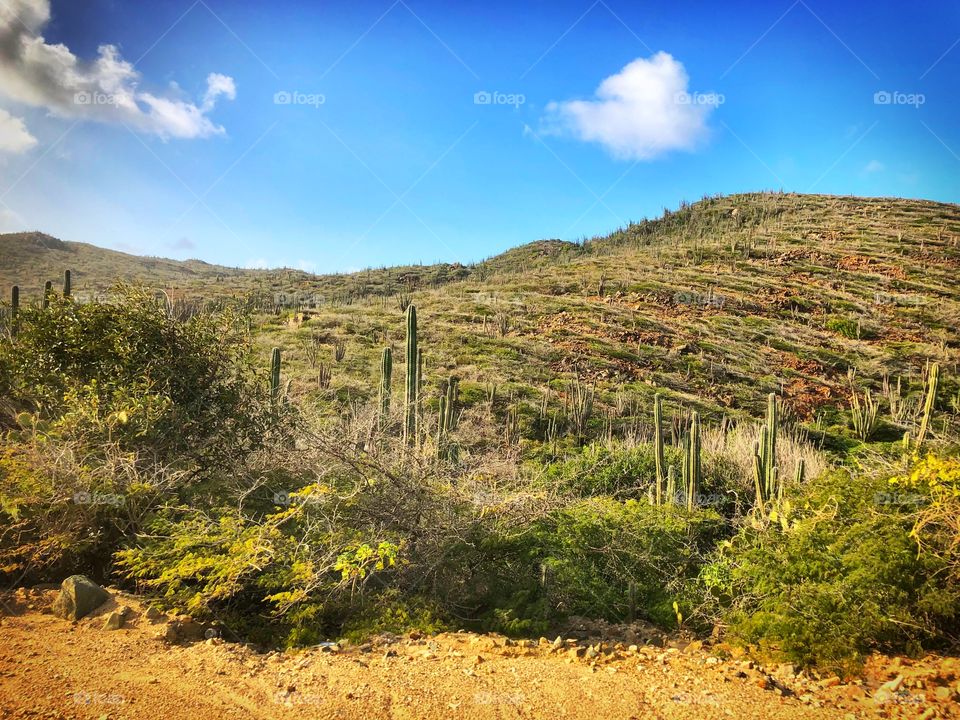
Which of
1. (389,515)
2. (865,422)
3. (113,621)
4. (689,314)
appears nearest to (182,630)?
(113,621)

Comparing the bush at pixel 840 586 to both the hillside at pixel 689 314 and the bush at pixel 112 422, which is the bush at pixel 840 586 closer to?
the bush at pixel 112 422

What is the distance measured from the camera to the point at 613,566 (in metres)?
6.61

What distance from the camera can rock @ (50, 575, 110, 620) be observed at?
14.1ft

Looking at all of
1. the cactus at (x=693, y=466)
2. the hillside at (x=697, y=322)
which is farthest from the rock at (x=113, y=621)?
the hillside at (x=697, y=322)

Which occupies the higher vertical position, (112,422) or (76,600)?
(112,422)

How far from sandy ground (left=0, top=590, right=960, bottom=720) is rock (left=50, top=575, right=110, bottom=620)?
0.12m

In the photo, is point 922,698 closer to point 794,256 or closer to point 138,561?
point 138,561

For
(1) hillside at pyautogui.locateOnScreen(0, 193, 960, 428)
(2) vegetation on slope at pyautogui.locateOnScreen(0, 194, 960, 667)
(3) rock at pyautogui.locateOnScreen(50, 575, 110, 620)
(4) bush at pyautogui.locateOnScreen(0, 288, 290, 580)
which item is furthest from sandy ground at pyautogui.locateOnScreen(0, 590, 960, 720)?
(1) hillside at pyautogui.locateOnScreen(0, 193, 960, 428)

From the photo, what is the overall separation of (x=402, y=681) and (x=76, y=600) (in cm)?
293

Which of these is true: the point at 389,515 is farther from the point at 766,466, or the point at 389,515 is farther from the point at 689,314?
the point at 689,314

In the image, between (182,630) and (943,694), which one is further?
(182,630)

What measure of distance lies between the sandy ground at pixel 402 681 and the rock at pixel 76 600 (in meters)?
0.12

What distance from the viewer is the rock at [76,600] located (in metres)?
4.31

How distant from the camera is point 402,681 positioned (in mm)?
3680
